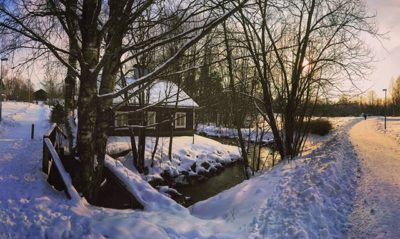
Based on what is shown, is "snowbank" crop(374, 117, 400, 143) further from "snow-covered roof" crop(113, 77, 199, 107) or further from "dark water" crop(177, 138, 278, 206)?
"snow-covered roof" crop(113, 77, 199, 107)

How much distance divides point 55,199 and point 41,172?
92.1 inches

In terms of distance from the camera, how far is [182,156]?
2469cm

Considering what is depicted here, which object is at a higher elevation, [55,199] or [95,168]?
[95,168]

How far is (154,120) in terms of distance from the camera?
Answer: 1236 inches

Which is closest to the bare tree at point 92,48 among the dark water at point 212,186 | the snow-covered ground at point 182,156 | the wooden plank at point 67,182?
the wooden plank at point 67,182

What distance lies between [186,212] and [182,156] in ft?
55.4

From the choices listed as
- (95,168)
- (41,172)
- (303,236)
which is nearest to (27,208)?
(95,168)

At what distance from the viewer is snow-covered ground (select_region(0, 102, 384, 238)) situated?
6365 millimetres

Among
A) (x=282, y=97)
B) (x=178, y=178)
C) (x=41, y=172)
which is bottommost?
(x=178, y=178)

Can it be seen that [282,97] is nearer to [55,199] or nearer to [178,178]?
[178,178]

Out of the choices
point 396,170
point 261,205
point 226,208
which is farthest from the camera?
point 396,170

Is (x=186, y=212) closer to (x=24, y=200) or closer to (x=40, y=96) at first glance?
(x=24, y=200)

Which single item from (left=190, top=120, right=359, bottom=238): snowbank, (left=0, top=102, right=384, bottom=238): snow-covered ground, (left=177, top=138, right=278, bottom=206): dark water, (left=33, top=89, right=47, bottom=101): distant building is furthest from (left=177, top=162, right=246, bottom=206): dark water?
(left=33, top=89, right=47, bottom=101): distant building

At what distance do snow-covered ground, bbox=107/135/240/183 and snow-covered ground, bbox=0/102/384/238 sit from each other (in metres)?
10.8
